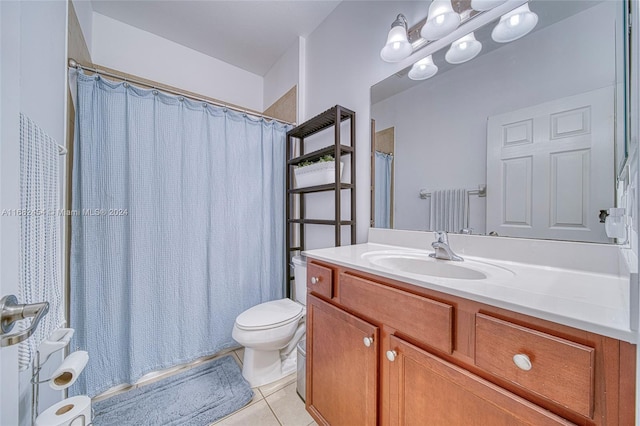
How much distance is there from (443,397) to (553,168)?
864 millimetres

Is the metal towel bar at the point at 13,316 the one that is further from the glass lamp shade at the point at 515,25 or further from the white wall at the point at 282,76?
the white wall at the point at 282,76

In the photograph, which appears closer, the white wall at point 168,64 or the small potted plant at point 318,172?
the small potted plant at point 318,172

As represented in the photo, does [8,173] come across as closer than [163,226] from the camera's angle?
Yes

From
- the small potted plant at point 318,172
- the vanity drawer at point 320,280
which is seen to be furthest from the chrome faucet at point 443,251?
the small potted plant at point 318,172

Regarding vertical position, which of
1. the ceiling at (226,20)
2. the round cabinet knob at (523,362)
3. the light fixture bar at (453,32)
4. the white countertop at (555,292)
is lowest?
the round cabinet knob at (523,362)

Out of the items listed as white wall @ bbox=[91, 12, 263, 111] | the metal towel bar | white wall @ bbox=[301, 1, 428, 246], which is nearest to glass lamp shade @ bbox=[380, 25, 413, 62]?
white wall @ bbox=[301, 1, 428, 246]

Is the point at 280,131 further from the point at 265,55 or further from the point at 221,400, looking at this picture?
the point at 221,400

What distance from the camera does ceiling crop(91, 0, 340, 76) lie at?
1.67m

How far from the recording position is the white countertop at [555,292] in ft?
1.43

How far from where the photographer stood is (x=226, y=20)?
5.94 ft

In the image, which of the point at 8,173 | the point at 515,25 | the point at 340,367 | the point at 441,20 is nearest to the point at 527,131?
the point at 515,25

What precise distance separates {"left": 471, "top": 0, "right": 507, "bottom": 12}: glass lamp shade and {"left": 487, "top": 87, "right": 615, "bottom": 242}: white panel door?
1.43 ft

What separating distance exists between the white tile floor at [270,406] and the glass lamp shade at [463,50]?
6.31ft

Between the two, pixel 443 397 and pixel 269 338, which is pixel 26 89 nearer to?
pixel 269 338
